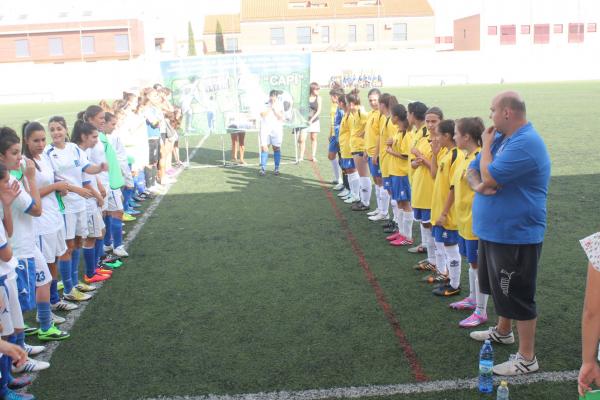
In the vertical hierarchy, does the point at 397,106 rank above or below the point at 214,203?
above

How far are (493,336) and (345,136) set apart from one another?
5651 mm

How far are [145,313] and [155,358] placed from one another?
3.38 feet

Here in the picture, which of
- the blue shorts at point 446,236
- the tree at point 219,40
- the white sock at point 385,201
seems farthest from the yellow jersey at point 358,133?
the tree at point 219,40

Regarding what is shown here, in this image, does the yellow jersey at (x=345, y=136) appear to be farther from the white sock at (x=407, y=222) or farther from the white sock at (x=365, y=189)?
the white sock at (x=407, y=222)

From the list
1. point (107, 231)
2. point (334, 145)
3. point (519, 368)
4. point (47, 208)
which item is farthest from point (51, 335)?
point (334, 145)

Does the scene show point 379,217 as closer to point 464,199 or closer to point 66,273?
point 464,199

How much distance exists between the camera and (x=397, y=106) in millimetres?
7223

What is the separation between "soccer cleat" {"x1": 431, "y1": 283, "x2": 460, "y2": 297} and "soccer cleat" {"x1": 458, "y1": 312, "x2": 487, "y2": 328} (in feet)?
2.21

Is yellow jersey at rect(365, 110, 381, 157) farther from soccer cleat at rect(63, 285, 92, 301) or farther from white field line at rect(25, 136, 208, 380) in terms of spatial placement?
soccer cleat at rect(63, 285, 92, 301)

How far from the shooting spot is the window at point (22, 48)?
63.2 metres

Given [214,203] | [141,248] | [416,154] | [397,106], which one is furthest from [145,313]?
[214,203]

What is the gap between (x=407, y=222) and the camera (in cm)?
755

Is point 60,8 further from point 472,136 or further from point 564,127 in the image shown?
point 472,136

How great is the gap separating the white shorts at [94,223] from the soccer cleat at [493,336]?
4.09 metres
